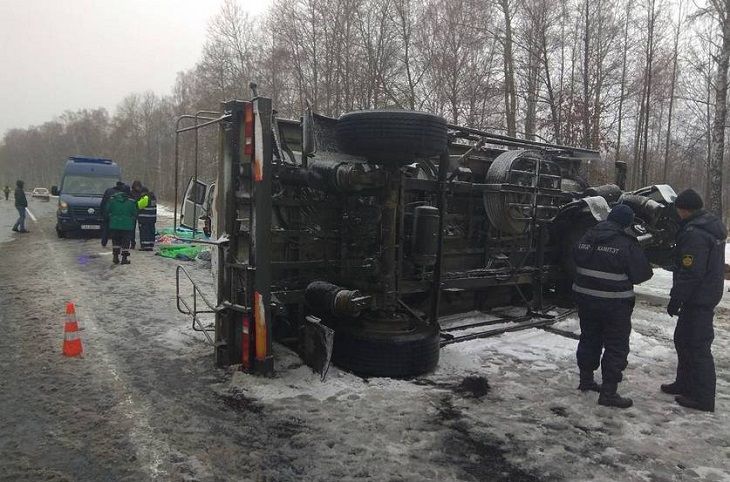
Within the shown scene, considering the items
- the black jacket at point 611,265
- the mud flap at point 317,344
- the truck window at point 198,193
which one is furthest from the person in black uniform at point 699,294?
the truck window at point 198,193

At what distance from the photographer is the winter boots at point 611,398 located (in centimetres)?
439

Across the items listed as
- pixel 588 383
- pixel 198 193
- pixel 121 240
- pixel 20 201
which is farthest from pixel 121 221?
pixel 588 383

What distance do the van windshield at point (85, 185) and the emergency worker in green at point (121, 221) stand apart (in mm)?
6756

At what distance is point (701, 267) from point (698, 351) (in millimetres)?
696

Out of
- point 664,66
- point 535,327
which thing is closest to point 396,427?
point 535,327

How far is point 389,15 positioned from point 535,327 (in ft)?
67.6

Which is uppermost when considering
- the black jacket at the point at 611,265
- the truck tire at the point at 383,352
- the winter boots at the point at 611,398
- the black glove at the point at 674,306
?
the black jacket at the point at 611,265

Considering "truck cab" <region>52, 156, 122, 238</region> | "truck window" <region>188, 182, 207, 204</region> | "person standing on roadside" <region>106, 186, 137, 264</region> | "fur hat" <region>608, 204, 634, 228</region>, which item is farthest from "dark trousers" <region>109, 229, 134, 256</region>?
"fur hat" <region>608, 204, 634, 228</region>

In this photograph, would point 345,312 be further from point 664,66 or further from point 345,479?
point 664,66

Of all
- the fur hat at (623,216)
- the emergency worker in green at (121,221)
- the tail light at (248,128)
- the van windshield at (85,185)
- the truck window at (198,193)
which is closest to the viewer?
the fur hat at (623,216)

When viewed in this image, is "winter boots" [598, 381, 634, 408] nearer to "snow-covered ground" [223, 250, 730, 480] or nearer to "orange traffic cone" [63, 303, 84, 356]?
"snow-covered ground" [223, 250, 730, 480]

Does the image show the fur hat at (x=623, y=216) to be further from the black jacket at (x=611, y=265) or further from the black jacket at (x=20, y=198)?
the black jacket at (x=20, y=198)

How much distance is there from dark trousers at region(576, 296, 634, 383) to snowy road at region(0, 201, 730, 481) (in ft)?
1.12

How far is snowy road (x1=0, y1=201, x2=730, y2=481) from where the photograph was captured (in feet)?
11.0
